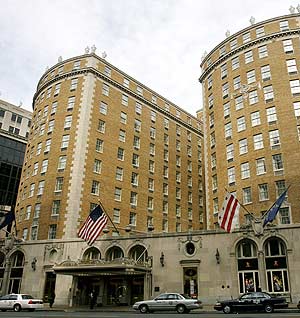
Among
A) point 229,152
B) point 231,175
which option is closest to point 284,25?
point 229,152

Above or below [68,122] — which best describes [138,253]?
below

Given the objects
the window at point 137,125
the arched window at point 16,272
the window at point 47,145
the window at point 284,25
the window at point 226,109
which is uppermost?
the window at point 284,25

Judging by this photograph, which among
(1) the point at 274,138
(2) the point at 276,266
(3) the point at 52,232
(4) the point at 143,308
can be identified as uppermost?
(1) the point at 274,138

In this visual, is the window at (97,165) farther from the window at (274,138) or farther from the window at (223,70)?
the window at (274,138)

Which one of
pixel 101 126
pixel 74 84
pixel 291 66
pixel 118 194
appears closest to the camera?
pixel 291 66

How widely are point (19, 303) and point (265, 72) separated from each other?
40.9m

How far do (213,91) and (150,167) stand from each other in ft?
52.8

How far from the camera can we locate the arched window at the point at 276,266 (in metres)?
33.6

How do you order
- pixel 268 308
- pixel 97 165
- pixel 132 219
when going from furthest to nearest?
pixel 132 219, pixel 97 165, pixel 268 308

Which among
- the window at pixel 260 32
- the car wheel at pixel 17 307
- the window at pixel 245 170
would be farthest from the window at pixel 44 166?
the window at pixel 260 32

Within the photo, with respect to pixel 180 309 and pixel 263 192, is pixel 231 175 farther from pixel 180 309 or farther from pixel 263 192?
pixel 180 309

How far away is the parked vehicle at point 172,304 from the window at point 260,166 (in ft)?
67.9

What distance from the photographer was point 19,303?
34.2 m

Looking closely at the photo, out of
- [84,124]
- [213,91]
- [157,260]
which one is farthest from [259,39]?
[157,260]
